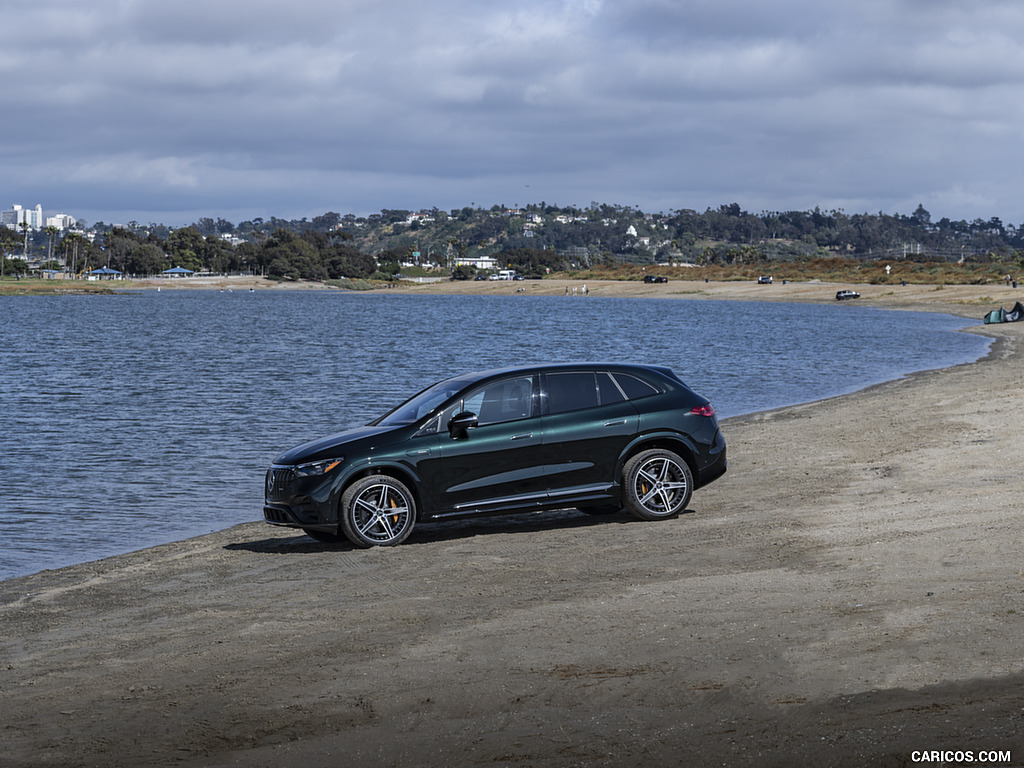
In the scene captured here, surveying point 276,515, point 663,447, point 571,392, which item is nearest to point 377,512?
point 276,515

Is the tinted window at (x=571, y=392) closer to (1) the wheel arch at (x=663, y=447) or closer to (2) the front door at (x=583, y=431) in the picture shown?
(2) the front door at (x=583, y=431)

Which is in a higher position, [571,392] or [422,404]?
[571,392]

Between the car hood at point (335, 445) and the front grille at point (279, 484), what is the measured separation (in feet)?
0.36

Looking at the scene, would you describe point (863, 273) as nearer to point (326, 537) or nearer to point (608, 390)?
point (608, 390)

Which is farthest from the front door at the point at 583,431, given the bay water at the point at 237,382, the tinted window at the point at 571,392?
the bay water at the point at 237,382

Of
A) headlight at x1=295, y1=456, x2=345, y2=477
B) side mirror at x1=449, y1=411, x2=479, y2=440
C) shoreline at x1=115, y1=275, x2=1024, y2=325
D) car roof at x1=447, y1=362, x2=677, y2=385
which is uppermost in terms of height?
shoreline at x1=115, y1=275, x2=1024, y2=325

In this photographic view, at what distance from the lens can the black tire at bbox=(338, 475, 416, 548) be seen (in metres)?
11.1

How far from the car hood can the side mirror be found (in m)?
0.46

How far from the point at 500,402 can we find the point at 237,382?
25.3 meters

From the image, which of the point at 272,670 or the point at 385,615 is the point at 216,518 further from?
the point at 272,670

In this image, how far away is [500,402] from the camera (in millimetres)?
11734

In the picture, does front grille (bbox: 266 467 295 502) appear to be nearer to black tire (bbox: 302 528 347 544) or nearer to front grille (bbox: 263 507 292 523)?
front grille (bbox: 263 507 292 523)

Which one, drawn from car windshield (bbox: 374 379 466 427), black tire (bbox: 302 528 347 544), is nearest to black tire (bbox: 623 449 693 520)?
car windshield (bbox: 374 379 466 427)

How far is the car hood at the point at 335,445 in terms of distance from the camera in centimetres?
1116
